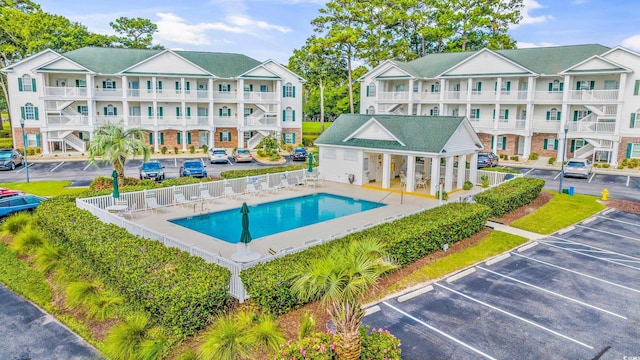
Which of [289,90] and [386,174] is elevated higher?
[289,90]

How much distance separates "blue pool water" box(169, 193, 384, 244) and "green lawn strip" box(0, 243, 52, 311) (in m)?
5.85

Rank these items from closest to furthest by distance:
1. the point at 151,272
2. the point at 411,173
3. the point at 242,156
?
1. the point at 151,272
2. the point at 411,173
3. the point at 242,156

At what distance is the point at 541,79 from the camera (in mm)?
42438

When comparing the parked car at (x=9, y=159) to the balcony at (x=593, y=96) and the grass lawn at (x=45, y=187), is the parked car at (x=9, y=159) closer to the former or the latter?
the grass lawn at (x=45, y=187)

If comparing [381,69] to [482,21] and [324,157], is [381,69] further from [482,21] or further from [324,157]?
[324,157]

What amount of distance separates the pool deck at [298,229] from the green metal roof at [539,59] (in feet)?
76.8

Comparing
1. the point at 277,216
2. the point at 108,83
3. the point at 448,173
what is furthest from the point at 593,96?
the point at 108,83

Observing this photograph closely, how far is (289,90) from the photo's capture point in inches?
1970

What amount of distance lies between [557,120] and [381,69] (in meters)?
18.8

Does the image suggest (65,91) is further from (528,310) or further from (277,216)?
(528,310)

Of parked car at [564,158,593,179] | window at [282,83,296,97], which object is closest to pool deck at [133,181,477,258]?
parked car at [564,158,593,179]

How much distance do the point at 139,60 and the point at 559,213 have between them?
41.3 meters

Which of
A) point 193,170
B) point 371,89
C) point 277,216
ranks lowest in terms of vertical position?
point 277,216

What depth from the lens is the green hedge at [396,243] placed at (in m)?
11.1
